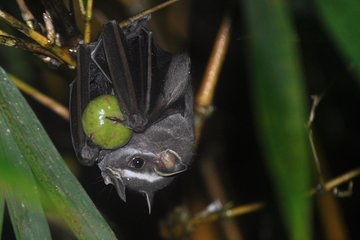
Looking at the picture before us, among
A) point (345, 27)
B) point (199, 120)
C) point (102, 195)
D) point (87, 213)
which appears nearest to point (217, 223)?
point (102, 195)

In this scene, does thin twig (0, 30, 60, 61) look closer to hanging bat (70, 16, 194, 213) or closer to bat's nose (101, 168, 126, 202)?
hanging bat (70, 16, 194, 213)

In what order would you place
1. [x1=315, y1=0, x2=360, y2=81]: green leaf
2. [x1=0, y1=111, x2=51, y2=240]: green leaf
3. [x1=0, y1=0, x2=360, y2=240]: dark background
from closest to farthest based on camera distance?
[x1=315, y1=0, x2=360, y2=81]: green leaf, [x1=0, y1=111, x2=51, y2=240]: green leaf, [x1=0, y1=0, x2=360, y2=240]: dark background

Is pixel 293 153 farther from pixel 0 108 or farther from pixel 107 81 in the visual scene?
pixel 107 81

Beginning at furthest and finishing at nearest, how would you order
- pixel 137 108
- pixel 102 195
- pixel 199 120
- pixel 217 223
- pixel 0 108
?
pixel 217 223 < pixel 102 195 < pixel 199 120 < pixel 137 108 < pixel 0 108

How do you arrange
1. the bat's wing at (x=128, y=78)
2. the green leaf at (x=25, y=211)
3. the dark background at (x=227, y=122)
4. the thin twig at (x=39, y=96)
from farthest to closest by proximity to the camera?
the dark background at (x=227, y=122)
the thin twig at (x=39, y=96)
the bat's wing at (x=128, y=78)
the green leaf at (x=25, y=211)

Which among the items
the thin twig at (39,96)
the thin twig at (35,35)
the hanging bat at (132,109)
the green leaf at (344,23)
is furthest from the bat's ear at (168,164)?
the green leaf at (344,23)

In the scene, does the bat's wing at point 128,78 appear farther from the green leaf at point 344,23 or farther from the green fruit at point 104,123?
Result: the green leaf at point 344,23

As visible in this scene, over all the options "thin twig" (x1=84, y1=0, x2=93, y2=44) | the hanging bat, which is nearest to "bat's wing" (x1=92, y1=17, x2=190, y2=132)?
the hanging bat
